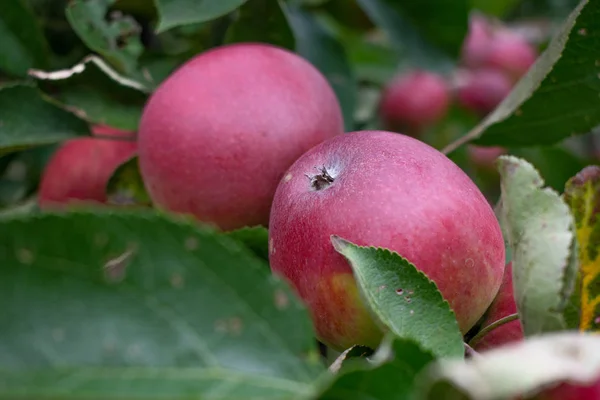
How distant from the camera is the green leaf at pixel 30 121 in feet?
2.78

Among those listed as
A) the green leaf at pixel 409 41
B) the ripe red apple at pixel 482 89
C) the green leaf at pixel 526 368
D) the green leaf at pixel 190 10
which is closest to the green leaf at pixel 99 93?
the green leaf at pixel 190 10

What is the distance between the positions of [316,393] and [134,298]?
0.39ft

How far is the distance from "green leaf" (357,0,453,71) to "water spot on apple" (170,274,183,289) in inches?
34.0

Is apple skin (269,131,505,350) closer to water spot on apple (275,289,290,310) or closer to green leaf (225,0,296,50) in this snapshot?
water spot on apple (275,289,290,310)

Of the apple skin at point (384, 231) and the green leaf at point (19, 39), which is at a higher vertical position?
the apple skin at point (384, 231)

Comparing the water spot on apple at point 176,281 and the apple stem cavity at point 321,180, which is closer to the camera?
the water spot on apple at point 176,281

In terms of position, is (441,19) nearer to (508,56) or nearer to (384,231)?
(384,231)

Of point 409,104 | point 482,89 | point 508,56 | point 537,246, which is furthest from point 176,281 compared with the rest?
point 508,56

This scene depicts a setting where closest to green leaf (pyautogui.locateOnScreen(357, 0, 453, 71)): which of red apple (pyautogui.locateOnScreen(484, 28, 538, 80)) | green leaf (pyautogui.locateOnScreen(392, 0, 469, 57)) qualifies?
green leaf (pyautogui.locateOnScreen(392, 0, 469, 57))

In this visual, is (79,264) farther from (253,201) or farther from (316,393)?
(253,201)

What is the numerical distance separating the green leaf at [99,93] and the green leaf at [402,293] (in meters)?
0.48

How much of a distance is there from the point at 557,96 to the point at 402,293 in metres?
→ 0.37

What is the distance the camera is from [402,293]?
1.69 ft

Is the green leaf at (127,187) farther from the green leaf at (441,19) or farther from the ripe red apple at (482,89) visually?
the ripe red apple at (482,89)
